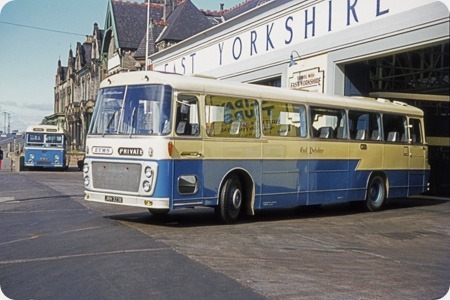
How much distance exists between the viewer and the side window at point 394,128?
15.4 metres

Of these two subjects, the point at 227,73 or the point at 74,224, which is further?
the point at 227,73

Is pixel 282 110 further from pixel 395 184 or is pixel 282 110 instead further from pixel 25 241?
pixel 25 241

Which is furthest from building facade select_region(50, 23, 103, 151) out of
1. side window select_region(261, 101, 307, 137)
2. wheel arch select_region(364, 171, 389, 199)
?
side window select_region(261, 101, 307, 137)

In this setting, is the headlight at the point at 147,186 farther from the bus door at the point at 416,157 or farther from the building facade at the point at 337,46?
the bus door at the point at 416,157

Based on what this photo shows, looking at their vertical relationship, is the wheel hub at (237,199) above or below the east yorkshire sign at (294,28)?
below

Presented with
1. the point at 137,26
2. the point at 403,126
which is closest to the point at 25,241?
the point at 403,126

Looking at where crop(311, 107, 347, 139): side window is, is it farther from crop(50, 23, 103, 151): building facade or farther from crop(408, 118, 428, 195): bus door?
crop(50, 23, 103, 151): building facade

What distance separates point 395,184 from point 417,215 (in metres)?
1.33

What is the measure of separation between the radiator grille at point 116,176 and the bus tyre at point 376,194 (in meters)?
6.77

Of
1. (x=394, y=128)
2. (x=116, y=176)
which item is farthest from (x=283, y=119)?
(x=394, y=128)

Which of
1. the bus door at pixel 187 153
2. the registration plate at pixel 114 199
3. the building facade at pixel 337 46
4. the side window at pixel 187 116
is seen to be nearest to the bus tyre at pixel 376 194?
the building facade at pixel 337 46

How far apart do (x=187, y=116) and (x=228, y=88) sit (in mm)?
1257

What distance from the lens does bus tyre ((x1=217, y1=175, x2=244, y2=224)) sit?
11367 millimetres

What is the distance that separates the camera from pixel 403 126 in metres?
16.1
